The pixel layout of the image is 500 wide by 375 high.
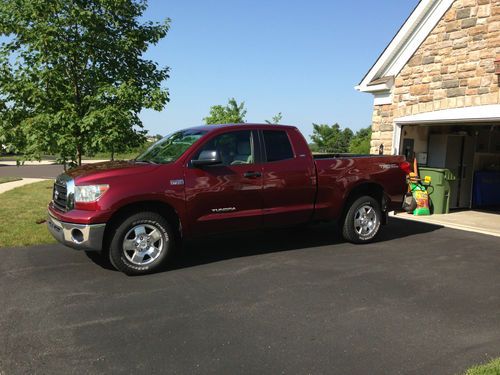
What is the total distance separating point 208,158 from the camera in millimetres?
5660

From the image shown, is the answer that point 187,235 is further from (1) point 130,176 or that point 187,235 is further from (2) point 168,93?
(2) point 168,93

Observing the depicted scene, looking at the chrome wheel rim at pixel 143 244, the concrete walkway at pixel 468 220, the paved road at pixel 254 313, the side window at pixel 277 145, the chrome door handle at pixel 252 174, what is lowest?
the paved road at pixel 254 313

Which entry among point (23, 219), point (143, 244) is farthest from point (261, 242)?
point (23, 219)

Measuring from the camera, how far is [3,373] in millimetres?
3182

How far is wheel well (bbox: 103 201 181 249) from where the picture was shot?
545 cm

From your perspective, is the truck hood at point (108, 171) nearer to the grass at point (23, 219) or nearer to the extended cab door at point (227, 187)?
the extended cab door at point (227, 187)

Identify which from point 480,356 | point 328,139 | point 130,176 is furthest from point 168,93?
point 328,139

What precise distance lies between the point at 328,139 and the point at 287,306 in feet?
331

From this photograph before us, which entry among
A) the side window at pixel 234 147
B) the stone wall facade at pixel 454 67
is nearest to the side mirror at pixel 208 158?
the side window at pixel 234 147

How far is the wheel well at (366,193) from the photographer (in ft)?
24.2

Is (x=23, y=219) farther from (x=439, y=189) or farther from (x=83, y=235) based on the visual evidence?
(x=439, y=189)

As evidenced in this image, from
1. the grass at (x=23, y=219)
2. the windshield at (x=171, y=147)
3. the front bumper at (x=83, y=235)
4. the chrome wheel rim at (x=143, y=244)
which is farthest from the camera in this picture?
the grass at (x=23, y=219)

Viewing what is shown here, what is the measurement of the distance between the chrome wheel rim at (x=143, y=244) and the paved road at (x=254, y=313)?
0.81 ft

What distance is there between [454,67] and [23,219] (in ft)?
32.3
